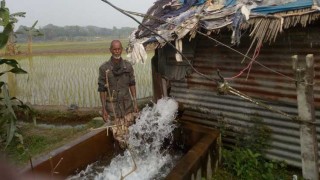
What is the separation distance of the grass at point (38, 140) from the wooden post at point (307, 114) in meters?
4.75

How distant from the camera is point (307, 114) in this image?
285 centimetres

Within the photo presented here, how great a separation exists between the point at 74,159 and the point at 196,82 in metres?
2.63

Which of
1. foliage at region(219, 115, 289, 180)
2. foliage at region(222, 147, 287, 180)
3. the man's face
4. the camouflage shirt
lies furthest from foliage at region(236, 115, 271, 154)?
the man's face

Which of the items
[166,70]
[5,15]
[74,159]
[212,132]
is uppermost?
[5,15]

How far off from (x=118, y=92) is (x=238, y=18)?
227cm

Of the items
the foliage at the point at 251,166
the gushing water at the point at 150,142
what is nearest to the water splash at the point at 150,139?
the gushing water at the point at 150,142

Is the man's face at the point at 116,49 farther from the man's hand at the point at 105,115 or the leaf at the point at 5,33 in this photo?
the leaf at the point at 5,33

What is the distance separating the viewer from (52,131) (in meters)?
7.69

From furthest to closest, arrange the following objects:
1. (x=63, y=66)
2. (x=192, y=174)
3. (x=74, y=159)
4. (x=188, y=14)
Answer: (x=63, y=66) < (x=188, y=14) < (x=74, y=159) < (x=192, y=174)

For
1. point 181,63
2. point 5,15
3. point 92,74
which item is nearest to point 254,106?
point 181,63

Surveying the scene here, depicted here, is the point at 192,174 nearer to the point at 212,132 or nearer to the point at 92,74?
the point at 212,132

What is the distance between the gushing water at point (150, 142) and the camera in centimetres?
558

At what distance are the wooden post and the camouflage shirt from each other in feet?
9.94

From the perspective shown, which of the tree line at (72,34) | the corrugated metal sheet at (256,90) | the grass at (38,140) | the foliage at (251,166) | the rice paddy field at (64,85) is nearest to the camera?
the corrugated metal sheet at (256,90)
